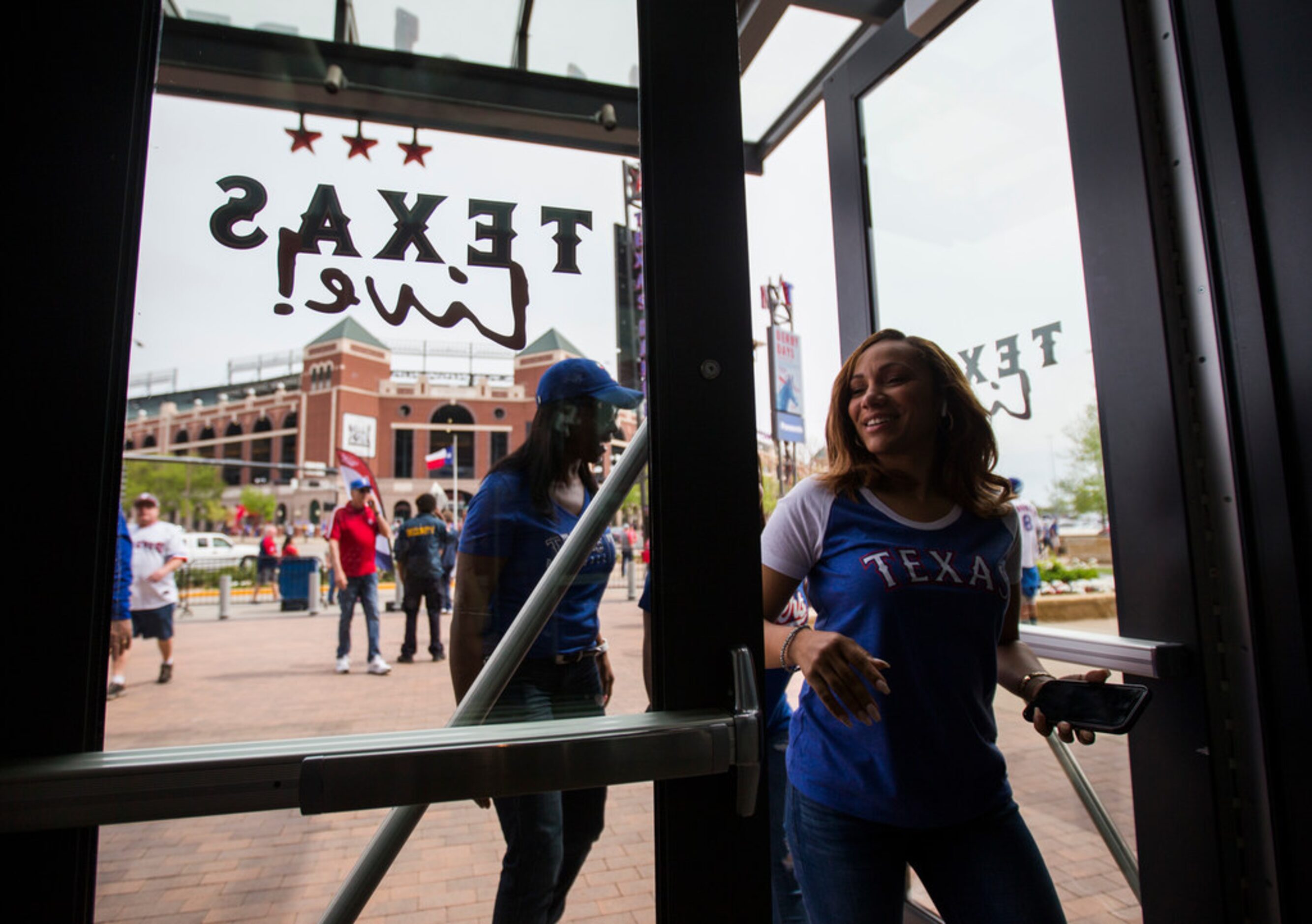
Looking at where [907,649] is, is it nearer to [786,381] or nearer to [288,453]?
[288,453]

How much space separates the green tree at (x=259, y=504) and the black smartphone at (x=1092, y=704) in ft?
4.78

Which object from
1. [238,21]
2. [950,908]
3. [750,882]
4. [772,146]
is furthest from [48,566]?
[772,146]

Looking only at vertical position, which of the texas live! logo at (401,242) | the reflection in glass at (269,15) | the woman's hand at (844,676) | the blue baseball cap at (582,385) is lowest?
the woman's hand at (844,676)

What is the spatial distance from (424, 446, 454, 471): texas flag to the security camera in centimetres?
60

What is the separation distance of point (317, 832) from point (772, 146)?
2.48 metres

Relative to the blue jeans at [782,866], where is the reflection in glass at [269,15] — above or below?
above

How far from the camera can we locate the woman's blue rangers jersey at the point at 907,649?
4.25ft

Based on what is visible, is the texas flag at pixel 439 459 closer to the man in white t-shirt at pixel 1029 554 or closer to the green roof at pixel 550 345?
the green roof at pixel 550 345

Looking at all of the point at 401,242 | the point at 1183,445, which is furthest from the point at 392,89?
the point at 1183,445

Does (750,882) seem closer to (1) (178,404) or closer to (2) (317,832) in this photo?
(2) (317,832)

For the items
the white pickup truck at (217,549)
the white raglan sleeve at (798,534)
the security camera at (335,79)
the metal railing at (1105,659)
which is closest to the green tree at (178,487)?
the white pickup truck at (217,549)

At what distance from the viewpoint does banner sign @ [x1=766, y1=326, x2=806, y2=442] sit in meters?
2.78

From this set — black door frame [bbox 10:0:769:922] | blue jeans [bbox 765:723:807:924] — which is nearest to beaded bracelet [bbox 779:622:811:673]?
black door frame [bbox 10:0:769:922]

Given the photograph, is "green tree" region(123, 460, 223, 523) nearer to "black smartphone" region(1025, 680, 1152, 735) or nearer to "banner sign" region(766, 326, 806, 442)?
"black smartphone" region(1025, 680, 1152, 735)
